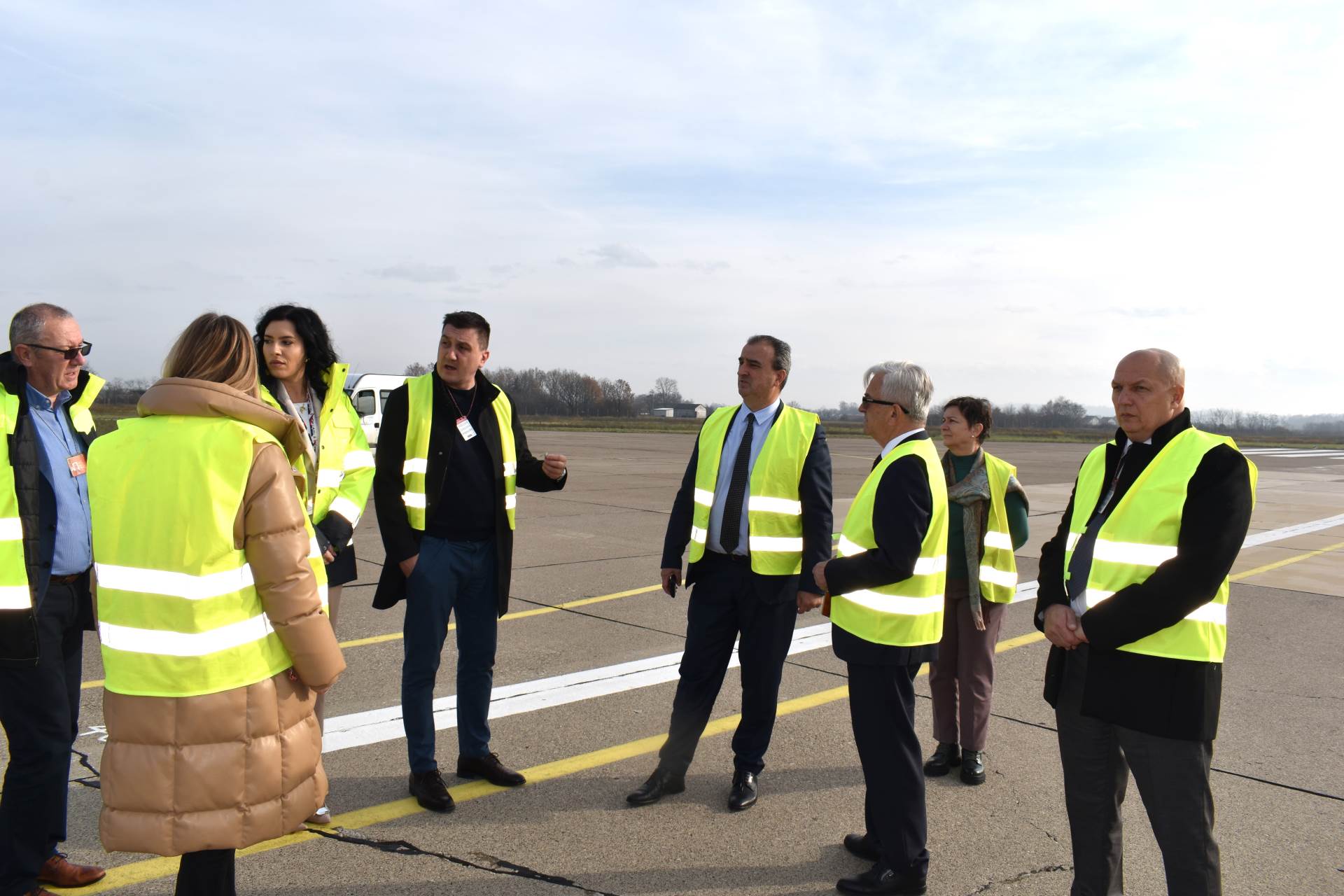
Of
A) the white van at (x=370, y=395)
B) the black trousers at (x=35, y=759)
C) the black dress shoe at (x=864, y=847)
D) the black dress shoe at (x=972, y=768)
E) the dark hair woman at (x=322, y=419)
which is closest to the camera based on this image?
the black trousers at (x=35, y=759)

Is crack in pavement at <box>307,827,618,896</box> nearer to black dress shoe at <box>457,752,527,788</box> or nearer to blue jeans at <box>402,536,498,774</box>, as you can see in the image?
blue jeans at <box>402,536,498,774</box>

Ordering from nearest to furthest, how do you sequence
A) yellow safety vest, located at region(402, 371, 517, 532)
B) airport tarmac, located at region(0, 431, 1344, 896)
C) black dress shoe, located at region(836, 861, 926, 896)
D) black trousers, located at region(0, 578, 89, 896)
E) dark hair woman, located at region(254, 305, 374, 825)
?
black trousers, located at region(0, 578, 89, 896) < black dress shoe, located at region(836, 861, 926, 896) < airport tarmac, located at region(0, 431, 1344, 896) < dark hair woman, located at region(254, 305, 374, 825) < yellow safety vest, located at region(402, 371, 517, 532)

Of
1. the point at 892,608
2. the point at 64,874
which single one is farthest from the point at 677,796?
the point at 64,874

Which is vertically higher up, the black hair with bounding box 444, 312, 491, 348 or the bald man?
the black hair with bounding box 444, 312, 491, 348

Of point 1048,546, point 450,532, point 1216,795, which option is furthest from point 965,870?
point 450,532

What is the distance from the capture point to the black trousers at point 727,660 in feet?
14.8

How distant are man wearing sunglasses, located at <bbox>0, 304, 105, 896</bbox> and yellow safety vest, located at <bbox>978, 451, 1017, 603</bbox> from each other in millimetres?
4073

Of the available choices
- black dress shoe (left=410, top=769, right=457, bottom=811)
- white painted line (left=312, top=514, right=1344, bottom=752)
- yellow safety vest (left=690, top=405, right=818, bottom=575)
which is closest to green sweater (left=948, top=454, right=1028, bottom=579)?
yellow safety vest (left=690, top=405, right=818, bottom=575)

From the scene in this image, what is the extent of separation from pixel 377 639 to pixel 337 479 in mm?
3125

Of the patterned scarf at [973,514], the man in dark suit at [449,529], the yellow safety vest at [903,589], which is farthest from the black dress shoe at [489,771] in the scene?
the patterned scarf at [973,514]

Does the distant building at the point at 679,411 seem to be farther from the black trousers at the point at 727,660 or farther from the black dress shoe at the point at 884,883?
the black dress shoe at the point at 884,883

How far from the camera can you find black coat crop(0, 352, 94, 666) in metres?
3.30

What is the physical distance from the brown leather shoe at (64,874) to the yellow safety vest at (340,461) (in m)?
1.51

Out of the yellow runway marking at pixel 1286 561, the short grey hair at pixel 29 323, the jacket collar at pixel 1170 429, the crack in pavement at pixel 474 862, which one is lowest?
the crack in pavement at pixel 474 862
